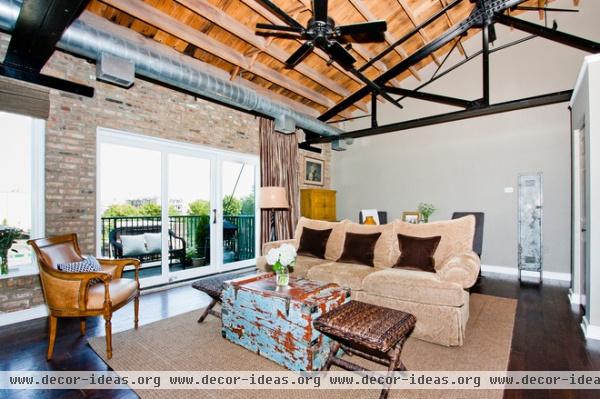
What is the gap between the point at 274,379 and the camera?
2102 mm

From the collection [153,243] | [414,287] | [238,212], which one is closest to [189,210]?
[153,243]

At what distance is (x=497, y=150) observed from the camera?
558 centimetres

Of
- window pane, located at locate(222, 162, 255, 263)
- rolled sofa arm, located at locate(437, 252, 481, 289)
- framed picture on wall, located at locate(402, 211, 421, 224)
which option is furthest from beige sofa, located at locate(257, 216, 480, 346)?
→ framed picture on wall, located at locate(402, 211, 421, 224)

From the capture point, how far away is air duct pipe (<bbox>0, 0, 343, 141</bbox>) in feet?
9.32

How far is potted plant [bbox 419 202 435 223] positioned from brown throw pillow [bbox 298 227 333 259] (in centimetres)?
284

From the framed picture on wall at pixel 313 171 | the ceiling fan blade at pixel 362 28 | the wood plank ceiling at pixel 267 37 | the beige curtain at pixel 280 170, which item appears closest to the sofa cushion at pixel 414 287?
the ceiling fan blade at pixel 362 28

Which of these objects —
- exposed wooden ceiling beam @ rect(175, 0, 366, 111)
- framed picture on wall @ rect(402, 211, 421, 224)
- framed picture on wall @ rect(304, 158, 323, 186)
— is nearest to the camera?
exposed wooden ceiling beam @ rect(175, 0, 366, 111)

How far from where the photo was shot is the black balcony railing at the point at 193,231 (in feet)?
13.5

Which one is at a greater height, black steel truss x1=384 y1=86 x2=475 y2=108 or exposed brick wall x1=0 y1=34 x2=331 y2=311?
black steel truss x1=384 y1=86 x2=475 y2=108

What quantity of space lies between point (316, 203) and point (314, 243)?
2.58 m

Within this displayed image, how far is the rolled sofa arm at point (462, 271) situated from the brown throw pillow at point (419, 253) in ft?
0.83

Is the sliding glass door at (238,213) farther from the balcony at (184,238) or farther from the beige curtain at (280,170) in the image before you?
the beige curtain at (280,170)

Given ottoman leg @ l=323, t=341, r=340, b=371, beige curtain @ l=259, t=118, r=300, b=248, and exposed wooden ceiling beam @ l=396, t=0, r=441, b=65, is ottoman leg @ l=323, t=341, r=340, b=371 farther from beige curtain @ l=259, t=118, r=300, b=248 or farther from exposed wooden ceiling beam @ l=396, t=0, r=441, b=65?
exposed wooden ceiling beam @ l=396, t=0, r=441, b=65

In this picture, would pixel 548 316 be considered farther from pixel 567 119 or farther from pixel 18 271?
pixel 18 271
